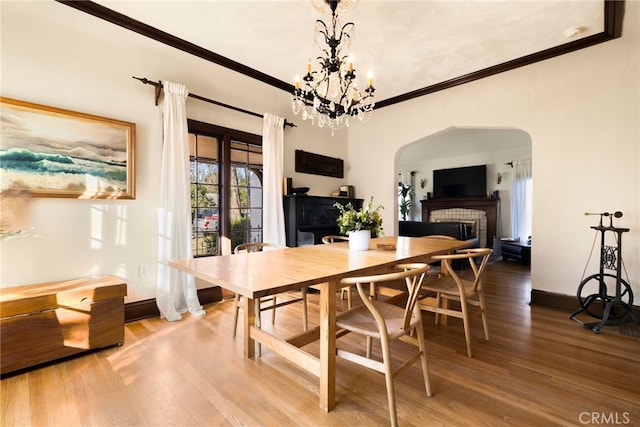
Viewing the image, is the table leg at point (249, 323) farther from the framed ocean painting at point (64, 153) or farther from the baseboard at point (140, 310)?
the framed ocean painting at point (64, 153)

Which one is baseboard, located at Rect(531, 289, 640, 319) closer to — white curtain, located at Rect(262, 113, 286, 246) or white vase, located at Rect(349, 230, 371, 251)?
white vase, located at Rect(349, 230, 371, 251)

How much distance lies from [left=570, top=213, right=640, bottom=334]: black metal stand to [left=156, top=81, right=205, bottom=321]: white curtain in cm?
396

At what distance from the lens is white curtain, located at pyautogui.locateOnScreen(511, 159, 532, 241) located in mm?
7469

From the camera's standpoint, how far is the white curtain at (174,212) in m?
3.05

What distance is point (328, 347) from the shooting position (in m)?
1.64

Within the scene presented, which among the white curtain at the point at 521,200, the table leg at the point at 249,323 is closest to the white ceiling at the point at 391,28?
the table leg at the point at 249,323

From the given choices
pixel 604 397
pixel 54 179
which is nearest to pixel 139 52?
pixel 54 179

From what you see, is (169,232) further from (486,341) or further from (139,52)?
(486,341)

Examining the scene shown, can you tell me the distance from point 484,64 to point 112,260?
15.5 ft

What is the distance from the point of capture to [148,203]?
3.06 meters

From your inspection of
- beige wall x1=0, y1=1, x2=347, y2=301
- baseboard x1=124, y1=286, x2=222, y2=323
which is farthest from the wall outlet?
baseboard x1=124, y1=286, x2=222, y2=323

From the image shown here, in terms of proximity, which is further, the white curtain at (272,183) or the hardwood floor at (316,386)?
the white curtain at (272,183)

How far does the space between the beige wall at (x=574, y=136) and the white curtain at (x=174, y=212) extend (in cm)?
302

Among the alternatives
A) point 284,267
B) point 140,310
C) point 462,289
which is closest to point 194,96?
point 140,310
